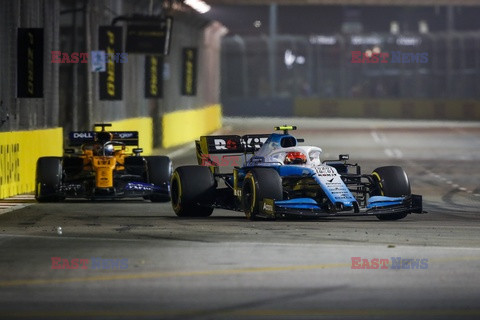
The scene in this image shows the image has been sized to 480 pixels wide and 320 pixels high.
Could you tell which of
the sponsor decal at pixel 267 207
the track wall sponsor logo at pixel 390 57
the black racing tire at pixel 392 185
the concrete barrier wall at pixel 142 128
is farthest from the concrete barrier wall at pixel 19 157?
the track wall sponsor logo at pixel 390 57

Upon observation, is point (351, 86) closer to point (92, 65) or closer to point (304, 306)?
point (92, 65)

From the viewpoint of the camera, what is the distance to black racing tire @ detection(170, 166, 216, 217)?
61.7 ft

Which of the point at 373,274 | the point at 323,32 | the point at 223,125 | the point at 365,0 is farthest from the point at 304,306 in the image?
the point at 323,32

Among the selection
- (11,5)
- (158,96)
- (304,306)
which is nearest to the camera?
(304,306)

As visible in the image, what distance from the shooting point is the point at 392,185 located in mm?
18422

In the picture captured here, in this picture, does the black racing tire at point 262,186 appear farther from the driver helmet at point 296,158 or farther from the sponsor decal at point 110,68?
the sponsor decal at point 110,68

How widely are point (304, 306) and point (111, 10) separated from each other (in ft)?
89.8

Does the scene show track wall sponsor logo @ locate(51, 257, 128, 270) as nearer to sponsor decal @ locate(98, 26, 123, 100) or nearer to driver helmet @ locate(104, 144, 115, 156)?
driver helmet @ locate(104, 144, 115, 156)

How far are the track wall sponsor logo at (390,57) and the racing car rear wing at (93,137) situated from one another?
188 feet

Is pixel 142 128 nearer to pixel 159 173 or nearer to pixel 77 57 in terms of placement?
pixel 77 57

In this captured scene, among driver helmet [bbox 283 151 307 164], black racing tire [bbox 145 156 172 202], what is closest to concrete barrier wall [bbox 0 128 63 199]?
black racing tire [bbox 145 156 172 202]

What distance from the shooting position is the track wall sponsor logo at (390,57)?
262 feet

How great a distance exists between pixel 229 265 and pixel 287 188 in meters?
5.27

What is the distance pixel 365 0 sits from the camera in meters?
54.7
